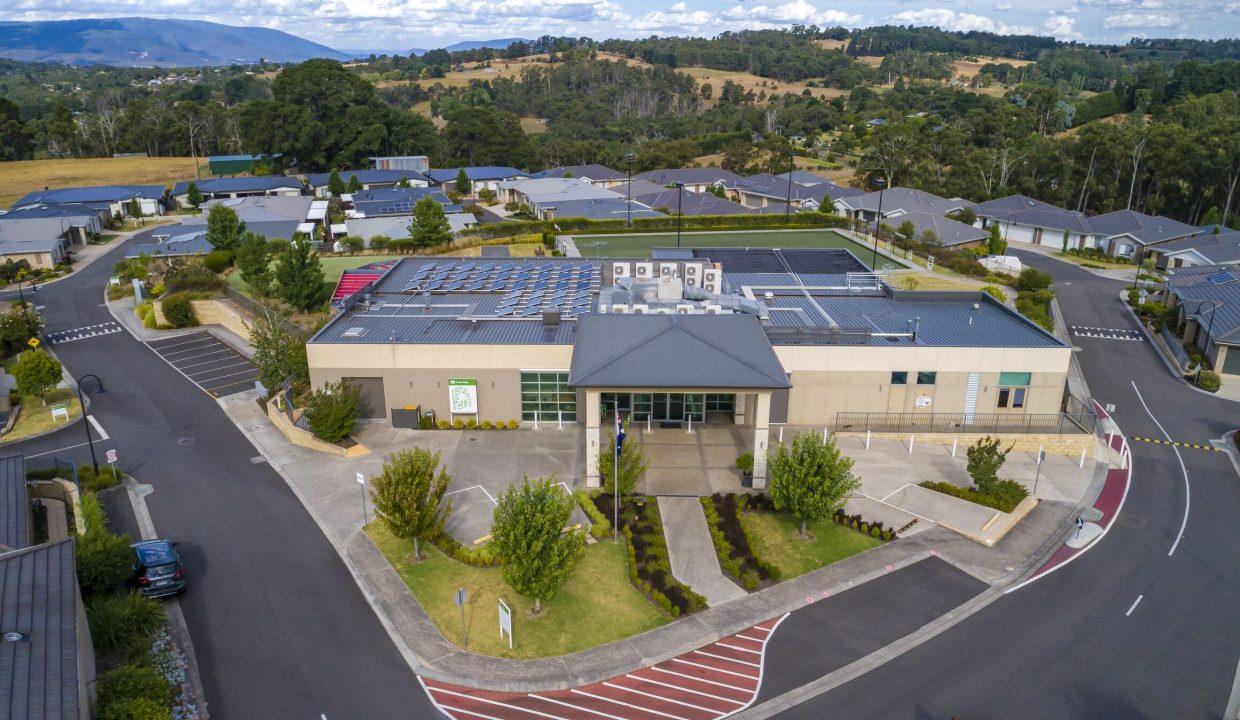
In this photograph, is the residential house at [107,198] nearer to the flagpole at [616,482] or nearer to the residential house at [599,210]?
the residential house at [599,210]

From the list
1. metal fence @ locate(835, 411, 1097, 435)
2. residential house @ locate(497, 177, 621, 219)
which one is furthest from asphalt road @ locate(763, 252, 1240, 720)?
residential house @ locate(497, 177, 621, 219)

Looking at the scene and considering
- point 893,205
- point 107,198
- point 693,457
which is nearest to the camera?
point 693,457

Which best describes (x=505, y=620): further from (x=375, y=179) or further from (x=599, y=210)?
(x=375, y=179)

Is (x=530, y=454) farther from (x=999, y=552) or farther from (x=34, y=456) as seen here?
(x=34, y=456)

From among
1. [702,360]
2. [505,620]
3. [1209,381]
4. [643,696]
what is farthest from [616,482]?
[1209,381]

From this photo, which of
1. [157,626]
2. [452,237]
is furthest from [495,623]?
[452,237]

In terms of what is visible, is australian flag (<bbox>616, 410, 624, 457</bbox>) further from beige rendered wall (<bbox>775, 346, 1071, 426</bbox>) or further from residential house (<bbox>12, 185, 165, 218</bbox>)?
residential house (<bbox>12, 185, 165, 218</bbox>)

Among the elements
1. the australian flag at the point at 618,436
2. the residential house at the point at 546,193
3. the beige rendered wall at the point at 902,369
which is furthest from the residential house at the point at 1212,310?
the residential house at the point at 546,193
